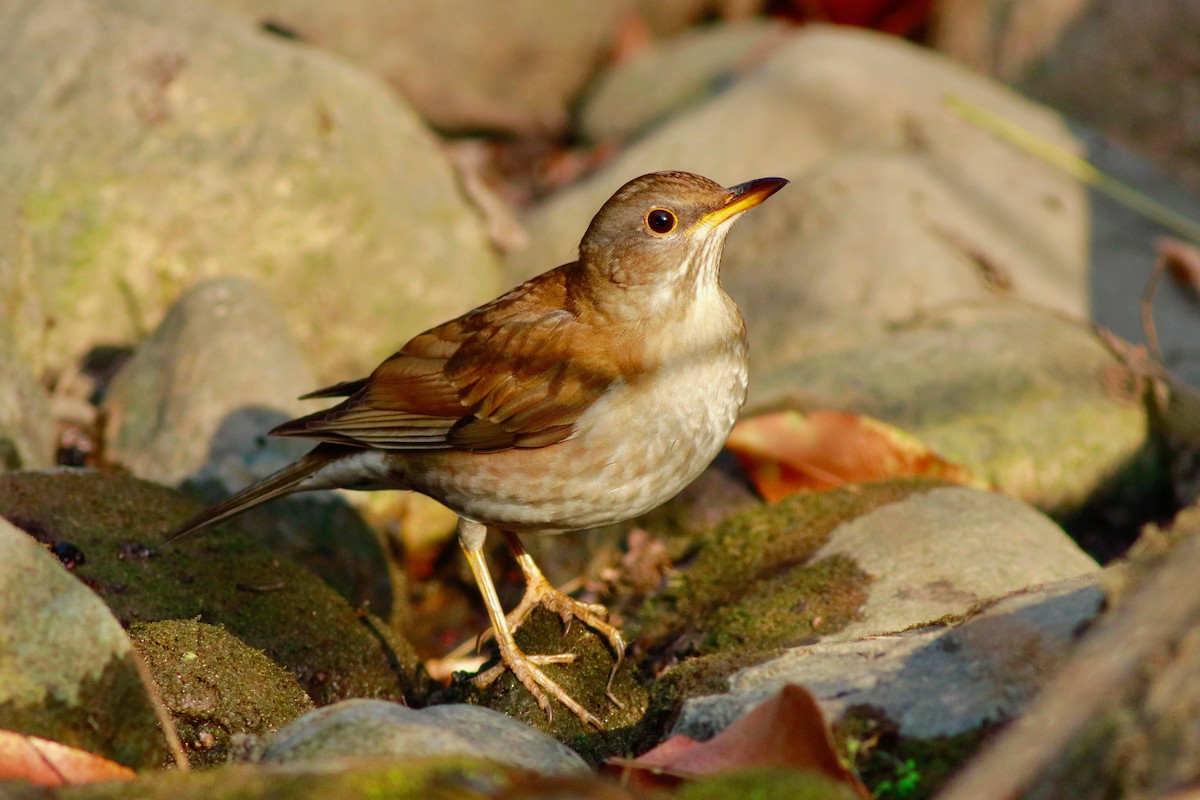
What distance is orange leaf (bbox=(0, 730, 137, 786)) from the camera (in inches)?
126

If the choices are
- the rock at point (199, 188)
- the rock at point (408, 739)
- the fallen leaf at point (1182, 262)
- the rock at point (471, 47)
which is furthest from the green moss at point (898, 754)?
the rock at point (471, 47)

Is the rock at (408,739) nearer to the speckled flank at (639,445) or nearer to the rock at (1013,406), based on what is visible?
the speckled flank at (639,445)

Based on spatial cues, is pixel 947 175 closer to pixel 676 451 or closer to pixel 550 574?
pixel 550 574

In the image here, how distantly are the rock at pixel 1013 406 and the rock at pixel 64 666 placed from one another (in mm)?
3933

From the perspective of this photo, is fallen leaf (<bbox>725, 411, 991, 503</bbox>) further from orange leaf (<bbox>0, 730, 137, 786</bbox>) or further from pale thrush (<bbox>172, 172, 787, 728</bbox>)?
orange leaf (<bbox>0, 730, 137, 786</bbox>)

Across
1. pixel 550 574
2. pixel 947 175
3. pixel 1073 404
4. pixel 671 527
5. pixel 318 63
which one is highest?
pixel 318 63

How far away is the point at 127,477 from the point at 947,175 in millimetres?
5956

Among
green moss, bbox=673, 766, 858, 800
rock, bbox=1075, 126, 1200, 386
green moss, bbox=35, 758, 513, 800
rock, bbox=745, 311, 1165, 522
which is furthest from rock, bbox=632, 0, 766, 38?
green moss, bbox=673, 766, 858, 800

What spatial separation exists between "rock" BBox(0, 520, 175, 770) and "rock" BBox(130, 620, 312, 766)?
0.69 m

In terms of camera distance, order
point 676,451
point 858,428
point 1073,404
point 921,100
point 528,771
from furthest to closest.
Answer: point 921,100 → point 1073,404 → point 858,428 → point 676,451 → point 528,771

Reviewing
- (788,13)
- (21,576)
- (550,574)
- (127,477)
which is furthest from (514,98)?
(21,576)

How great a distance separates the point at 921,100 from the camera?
31.3ft

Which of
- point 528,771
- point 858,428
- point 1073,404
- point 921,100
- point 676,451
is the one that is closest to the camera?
point 528,771

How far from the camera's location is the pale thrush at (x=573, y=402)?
484cm
